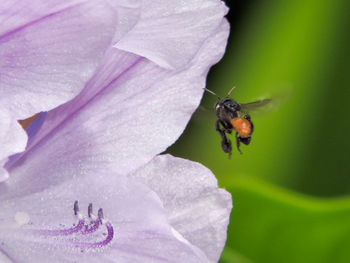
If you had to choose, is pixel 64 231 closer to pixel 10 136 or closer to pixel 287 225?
pixel 10 136

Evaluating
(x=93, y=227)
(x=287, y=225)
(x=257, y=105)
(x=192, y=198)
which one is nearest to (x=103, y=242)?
(x=93, y=227)

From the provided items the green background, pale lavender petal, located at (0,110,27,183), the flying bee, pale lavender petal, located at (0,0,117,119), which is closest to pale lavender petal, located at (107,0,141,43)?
pale lavender petal, located at (0,0,117,119)

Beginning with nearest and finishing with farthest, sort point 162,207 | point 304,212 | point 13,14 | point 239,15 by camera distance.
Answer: point 13,14, point 162,207, point 304,212, point 239,15

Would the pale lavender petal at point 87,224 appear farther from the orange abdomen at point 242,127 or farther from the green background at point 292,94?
the green background at point 292,94

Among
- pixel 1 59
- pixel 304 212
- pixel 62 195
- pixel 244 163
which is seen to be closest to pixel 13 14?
pixel 1 59

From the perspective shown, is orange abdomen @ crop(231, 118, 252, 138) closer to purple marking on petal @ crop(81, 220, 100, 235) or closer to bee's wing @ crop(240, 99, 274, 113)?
bee's wing @ crop(240, 99, 274, 113)

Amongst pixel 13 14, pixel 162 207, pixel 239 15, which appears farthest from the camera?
pixel 239 15

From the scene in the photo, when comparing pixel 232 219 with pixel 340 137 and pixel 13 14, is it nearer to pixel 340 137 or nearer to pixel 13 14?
pixel 340 137
